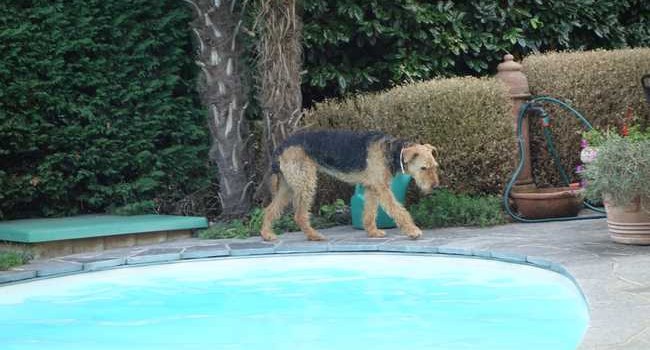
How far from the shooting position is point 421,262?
6871mm

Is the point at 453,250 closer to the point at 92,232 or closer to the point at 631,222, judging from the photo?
the point at 631,222

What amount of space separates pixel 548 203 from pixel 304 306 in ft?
11.2

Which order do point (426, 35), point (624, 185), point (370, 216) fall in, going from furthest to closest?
1. point (426, 35)
2. point (370, 216)
3. point (624, 185)

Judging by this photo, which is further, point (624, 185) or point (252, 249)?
point (252, 249)

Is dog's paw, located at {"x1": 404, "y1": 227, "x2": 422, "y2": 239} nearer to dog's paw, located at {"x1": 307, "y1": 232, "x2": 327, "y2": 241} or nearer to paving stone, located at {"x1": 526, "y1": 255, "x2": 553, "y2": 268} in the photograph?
dog's paw, located at {"x1": 307, "y1": 232, "x2": 327, "y2": 241}

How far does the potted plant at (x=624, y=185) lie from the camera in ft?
20.8

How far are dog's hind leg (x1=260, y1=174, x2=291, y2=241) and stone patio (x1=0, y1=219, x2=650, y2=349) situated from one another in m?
0.14

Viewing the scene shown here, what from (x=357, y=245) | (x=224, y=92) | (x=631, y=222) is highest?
(x=224, y=92)

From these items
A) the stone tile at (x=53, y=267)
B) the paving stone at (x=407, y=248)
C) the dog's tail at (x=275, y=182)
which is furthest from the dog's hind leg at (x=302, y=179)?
the stone tile at (x=53, y=267)

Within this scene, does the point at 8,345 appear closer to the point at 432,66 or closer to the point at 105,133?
the point at 105,133

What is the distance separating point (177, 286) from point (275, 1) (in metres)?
3.34

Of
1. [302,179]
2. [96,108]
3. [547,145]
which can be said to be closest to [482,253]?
[302,179]

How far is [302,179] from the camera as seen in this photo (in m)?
7.66

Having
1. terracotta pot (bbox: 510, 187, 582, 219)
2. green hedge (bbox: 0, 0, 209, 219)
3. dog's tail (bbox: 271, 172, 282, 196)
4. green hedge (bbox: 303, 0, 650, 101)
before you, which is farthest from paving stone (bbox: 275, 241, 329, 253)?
green hedge (bbox: 303, 0, 650, 101)
